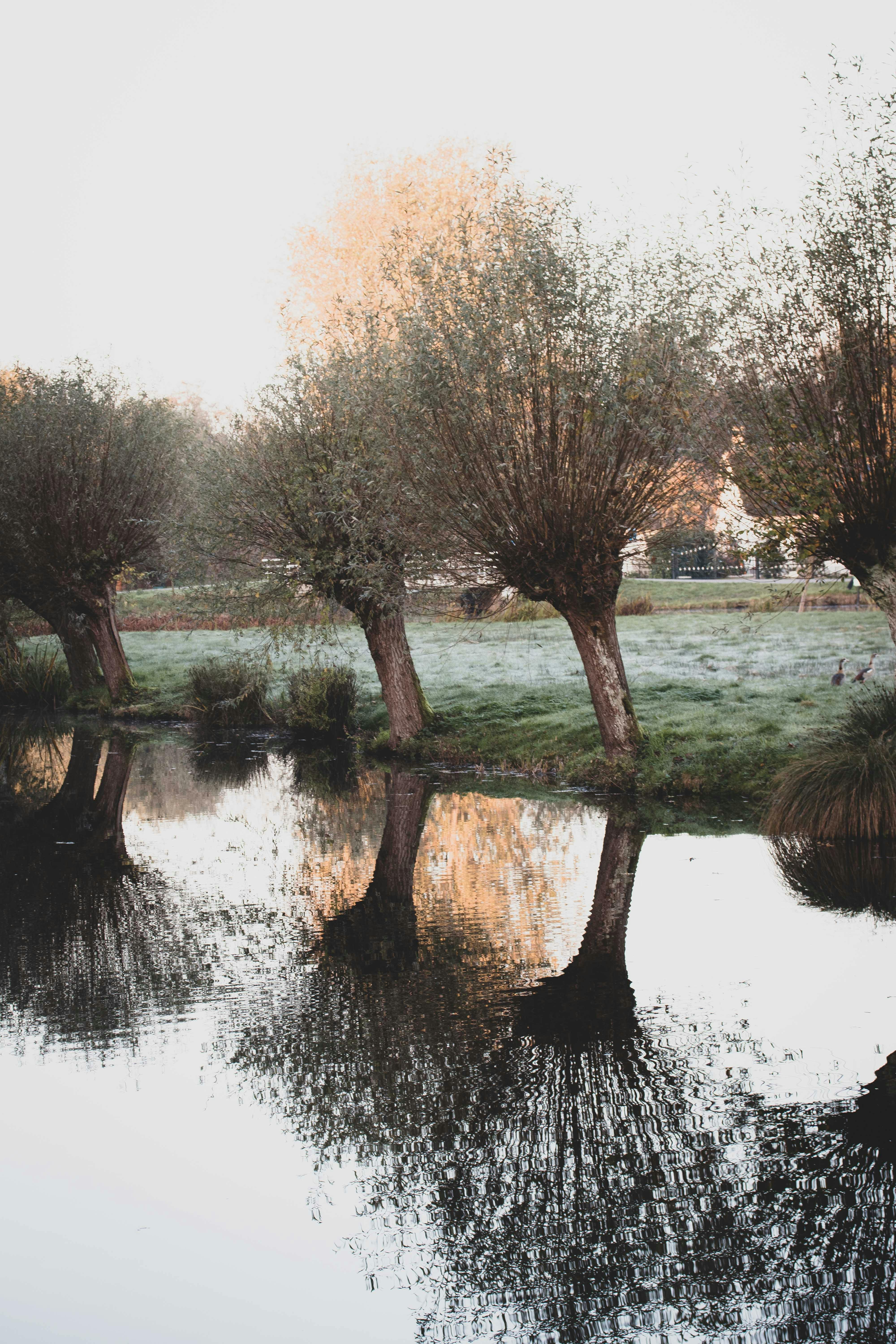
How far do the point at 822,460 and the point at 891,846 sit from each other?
4354 millimetres

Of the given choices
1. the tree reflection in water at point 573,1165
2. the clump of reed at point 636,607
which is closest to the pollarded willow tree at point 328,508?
the tree reflection in water at point 573,1165

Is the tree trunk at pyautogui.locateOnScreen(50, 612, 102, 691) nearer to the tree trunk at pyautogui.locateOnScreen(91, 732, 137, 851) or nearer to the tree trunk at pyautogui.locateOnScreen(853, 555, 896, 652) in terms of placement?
the tree trunk at pyautogui.locateOnScreen(91, 732, 137, 851)

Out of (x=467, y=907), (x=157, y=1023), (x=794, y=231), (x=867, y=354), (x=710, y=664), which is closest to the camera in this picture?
(x=157, y=1023)

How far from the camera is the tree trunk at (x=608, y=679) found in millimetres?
17078

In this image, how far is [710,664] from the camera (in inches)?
1030

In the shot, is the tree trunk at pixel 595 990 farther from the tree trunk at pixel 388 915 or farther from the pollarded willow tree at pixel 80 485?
the pollarded willow tree at pixel 80 485

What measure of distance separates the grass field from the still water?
3639 millimetres

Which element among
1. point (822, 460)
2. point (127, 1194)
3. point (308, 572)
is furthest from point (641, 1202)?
point (308, 572)

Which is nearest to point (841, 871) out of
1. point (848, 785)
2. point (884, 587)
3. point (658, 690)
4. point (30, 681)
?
point (848, 785)

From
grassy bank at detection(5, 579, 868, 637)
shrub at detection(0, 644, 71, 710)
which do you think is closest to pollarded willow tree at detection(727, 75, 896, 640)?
grassy bank at detection(5, 579, 868, 637)

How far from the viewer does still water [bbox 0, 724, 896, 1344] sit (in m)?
5.38

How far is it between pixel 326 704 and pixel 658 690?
7324mm

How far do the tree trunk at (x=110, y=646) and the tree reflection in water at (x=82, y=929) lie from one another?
39.0 feet

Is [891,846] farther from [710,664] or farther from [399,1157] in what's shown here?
[710,664]
